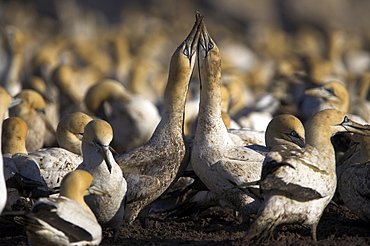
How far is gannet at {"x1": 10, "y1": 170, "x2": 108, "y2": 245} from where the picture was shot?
233 inches

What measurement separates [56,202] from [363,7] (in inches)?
1651

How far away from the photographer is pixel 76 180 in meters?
6.35

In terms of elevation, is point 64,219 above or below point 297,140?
below

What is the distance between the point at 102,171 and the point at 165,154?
4.34 feet

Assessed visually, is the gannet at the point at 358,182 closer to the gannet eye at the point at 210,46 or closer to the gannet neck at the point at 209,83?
the gannet neck at the point at 209,83

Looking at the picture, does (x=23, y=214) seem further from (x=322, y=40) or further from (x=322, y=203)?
(x=322, y=40)

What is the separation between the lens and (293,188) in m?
6.55

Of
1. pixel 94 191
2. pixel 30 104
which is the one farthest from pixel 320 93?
pixel 94 191

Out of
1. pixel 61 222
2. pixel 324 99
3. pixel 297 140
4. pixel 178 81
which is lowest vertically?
pixel 61 222

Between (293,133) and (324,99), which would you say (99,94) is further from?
(293,133)

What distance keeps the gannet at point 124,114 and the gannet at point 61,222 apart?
6033 millimetres

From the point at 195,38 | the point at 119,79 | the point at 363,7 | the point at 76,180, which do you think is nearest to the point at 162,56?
the point at 119,79

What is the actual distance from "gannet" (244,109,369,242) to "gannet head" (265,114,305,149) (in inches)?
45.1

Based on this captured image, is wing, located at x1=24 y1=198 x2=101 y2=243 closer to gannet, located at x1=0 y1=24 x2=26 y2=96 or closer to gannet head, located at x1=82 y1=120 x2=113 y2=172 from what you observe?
gannet head, located at x1=82 y1=120 x2=113 y2=172
